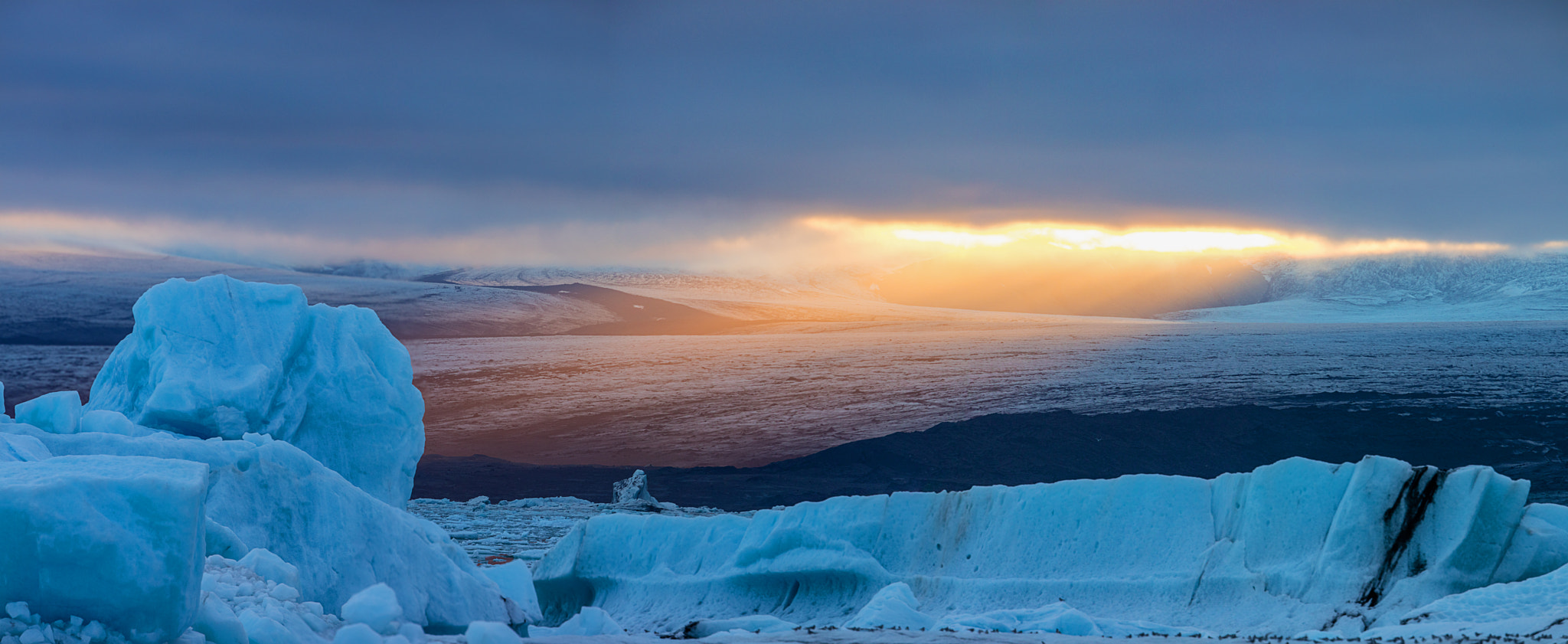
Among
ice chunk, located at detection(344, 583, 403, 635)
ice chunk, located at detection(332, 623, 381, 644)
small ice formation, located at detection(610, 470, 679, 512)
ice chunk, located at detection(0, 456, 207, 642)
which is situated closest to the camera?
ice chunk, located at detection(0, 456, 207, 642)

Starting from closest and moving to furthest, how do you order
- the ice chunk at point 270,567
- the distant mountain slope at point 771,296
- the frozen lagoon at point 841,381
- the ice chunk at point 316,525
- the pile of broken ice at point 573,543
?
1. the pile of broken ice at point 573,543
2. the ice chunk at point 270,567
3. the ice chunk at point 316,525
4. the frozen lagoon at point 841,381
5. the distant mountain slope at point 771,296

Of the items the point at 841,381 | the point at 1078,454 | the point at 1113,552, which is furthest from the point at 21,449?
the point at 841,381

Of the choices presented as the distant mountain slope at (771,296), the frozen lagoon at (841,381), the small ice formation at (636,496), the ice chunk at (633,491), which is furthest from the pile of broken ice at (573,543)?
the distant mountain slope at (771,296)

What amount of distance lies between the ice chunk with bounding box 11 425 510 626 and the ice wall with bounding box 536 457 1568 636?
3.68 m

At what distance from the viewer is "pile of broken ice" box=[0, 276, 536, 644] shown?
3936mm

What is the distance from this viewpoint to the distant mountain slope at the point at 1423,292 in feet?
353

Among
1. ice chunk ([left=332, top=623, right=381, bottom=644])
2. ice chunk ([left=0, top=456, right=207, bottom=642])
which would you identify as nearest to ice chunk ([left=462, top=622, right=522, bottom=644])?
ice chunk ([left=332, top=623, right=381, bottom=644])

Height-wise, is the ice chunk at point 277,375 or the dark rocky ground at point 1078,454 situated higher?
the ice chunk at point 277,375

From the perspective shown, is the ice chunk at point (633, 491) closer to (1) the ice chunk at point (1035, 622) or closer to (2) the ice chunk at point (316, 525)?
(2) the ice chunk at point (316, 525)

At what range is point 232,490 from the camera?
7742 millimetres

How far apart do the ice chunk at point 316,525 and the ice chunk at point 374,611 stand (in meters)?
2.50

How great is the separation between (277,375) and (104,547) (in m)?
10.5

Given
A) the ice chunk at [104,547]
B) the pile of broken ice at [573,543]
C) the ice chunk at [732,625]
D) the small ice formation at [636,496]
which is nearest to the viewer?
the ice chunk at [104,547]

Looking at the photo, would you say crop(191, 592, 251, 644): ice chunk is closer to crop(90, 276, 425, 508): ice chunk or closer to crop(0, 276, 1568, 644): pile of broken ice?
crop(0, 276, 1568, 644): pile of broken ice
